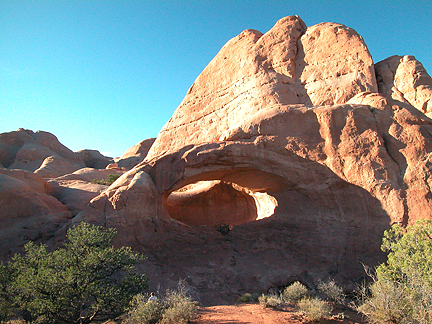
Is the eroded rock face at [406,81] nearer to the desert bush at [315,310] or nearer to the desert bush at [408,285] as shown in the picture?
the desert bush at [408,285]

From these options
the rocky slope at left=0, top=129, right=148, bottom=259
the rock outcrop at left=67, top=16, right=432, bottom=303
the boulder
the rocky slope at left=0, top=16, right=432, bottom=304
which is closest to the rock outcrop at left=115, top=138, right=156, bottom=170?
the boulder

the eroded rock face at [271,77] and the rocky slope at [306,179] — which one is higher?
the eroded rock face at [271,77]

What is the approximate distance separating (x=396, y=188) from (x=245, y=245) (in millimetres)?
5860

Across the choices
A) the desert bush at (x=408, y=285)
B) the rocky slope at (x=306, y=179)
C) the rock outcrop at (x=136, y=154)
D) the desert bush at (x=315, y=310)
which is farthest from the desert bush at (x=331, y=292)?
the rock outcrop at (x=136, y=154)

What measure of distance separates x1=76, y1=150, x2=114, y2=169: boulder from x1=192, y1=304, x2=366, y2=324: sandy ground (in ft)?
114

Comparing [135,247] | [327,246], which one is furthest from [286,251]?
[135,247]

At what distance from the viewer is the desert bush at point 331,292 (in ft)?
28.2

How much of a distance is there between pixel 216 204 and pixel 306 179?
645cm

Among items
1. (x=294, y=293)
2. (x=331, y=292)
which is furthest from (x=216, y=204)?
(x=331, y=292)

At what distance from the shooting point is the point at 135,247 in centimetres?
1034

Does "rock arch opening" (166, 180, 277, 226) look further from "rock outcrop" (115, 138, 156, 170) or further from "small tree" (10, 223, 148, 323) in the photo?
"rock outcrop" (115, 138, 156, 170)

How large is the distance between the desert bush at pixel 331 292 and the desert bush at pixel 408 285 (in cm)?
137

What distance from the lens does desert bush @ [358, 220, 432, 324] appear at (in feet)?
19.4

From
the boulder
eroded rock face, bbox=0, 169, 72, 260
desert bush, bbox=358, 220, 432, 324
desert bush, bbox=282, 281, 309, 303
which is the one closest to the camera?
desert bush, bbox=358, 220, 432, 324
